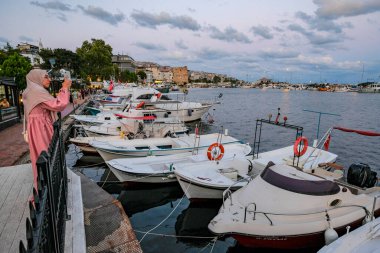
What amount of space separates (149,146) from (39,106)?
1157 cm

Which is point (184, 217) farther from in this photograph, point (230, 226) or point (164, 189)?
point (230, 226)

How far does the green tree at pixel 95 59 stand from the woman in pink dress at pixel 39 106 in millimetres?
67471

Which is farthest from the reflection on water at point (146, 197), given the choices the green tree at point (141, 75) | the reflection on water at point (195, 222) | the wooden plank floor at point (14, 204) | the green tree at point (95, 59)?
the green tree at point (141, 75)

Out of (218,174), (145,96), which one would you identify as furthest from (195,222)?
(145,96)

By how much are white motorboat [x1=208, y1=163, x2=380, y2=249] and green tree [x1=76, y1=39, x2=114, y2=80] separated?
66.8 meters

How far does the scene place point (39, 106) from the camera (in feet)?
12.4

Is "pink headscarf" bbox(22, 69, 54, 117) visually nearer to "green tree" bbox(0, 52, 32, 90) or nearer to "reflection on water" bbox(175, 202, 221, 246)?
"reflection on water" bbox(175, 202, 221, 246)

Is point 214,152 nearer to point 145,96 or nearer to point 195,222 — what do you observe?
point 195,222

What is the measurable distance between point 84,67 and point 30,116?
233ft

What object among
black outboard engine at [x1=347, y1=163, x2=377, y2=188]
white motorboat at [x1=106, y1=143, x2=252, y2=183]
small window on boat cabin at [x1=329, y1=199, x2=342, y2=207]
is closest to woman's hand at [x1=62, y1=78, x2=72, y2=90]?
small window on boat cabin at [x1=329, y1=199, x2=342, y2=207]

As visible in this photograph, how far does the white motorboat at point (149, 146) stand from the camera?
44.5 ft

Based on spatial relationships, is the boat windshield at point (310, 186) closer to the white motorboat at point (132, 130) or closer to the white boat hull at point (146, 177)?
the white boat hull at point (146, 177)

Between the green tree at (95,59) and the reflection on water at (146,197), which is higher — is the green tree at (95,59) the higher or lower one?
the higher one

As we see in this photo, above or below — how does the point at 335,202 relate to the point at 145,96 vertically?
below
